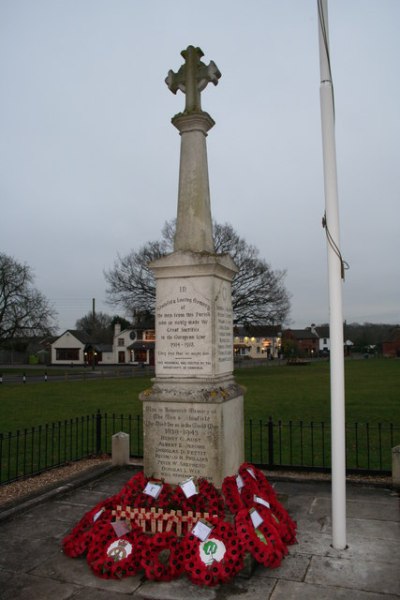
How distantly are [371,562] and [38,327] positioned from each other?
144ft

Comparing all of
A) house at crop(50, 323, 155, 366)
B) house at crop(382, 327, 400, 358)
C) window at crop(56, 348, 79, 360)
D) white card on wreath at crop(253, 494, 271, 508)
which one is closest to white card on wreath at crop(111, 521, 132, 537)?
white card on wreath at crop(253, 494, 271, 508)

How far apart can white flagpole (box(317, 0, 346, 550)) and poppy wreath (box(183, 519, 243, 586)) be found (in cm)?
117

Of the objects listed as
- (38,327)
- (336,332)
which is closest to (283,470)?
(336,332)

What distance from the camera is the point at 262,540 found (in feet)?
15.3

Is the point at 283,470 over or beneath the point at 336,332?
beneath

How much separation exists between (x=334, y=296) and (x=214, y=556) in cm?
293

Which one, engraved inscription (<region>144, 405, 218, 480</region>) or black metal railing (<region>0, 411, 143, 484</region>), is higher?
engraved inscription (<region>144, 405, 218, 480</region>)

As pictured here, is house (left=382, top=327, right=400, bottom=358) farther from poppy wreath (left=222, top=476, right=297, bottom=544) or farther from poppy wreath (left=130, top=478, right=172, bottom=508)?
poppy wreath (left=130, top=478, right=172, bottom=508)

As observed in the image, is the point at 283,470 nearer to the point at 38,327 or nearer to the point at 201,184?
the point at 201,184

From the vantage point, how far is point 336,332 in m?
4.98

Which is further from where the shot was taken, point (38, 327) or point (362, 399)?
point (38, 327)

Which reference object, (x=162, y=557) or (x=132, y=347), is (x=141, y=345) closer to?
(x=132, y=347)

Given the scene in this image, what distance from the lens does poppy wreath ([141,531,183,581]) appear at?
14.5ft

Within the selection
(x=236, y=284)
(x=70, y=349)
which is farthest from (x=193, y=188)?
→ (x=70, y=349)
